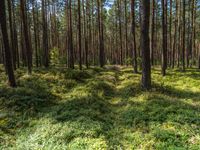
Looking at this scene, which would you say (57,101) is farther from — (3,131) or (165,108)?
(165,108)

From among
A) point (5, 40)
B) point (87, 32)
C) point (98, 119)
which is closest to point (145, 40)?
point (98, 119)

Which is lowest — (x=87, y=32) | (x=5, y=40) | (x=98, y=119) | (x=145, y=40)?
(x=98, y=119)

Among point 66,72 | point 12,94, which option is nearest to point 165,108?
point 12,94

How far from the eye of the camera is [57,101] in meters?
11.9

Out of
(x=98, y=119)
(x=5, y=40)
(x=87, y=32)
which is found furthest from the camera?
(x=87, y=32)

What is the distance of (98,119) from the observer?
8.91 m

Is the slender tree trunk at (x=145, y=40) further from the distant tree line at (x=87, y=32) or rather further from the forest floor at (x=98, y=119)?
the forest floor at (x=98, y=119)

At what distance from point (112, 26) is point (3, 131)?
1519 inches

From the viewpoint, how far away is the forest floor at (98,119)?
6.84 metres

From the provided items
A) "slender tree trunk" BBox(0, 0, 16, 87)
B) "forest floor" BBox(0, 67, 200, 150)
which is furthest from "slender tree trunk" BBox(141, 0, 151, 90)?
"slender tree trunk" BBox(0, 0, 16, 87)

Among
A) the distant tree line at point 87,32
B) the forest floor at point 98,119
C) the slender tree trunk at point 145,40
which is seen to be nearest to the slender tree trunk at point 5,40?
the distant tree line at point 87,32

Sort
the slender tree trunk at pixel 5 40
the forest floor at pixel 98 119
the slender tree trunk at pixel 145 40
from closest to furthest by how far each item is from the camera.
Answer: the forest floor at pixel 98 119
the slender tree trunk at pixel 145 40
the slender tree trunk at pixel 5 40

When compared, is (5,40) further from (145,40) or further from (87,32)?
(87,32)

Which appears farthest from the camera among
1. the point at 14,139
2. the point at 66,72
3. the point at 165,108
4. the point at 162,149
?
the point at 66,72
